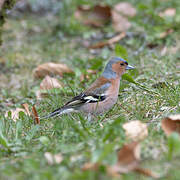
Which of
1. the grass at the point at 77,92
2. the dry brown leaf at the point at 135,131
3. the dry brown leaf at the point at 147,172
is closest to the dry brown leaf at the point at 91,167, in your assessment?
the grass at the point at 77,92

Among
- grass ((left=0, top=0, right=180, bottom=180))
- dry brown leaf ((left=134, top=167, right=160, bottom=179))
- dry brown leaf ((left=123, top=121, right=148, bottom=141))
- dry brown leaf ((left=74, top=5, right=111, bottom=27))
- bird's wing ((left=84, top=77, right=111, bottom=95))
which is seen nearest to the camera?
dry brown leaf ((left=134, top=167, right=160, bottom=179))

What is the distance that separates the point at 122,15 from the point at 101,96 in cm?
361

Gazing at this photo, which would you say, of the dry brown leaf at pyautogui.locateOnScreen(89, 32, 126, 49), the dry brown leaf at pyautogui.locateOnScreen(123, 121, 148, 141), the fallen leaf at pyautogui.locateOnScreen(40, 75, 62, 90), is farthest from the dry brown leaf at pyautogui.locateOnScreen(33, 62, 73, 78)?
the dry brown leaf at pyautogui.locateOnScreen(123, 121, 148, 141)

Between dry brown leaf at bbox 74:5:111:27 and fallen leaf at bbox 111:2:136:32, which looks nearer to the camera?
fallen leaf at bbox 111:2:136:32

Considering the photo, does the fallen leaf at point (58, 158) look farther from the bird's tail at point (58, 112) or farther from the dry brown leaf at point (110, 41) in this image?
the dry brown leaf at point (110, 41)

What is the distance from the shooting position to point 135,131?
11.0 ft

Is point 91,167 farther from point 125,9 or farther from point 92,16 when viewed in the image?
point 92,16

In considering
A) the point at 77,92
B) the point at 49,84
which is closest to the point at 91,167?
the point at 77,92

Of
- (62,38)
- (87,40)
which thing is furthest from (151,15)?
(62,38)

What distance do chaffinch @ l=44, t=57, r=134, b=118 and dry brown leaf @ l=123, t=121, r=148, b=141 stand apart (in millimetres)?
1189

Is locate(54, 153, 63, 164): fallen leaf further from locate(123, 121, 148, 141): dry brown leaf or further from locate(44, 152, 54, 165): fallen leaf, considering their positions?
locate(123, 121, 148, 141): dry brown leaf

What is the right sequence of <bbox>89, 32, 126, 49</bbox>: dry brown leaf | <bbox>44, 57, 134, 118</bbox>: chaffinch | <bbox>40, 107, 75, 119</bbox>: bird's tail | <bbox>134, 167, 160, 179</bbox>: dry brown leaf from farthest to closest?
<bbox>89, 32, 126, 49</bbox>: dry brown leaf, <bbox>44, 57, 134, 118</bbox>: chaffinch, <bbox>40, 107, 75, 119</bbox>: bird's tail, <bbox>134, 167, 160, 179</bbox>: dry brown leaf

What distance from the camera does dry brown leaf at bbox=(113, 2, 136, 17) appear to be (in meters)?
8.02

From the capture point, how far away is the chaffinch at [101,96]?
4660mm
